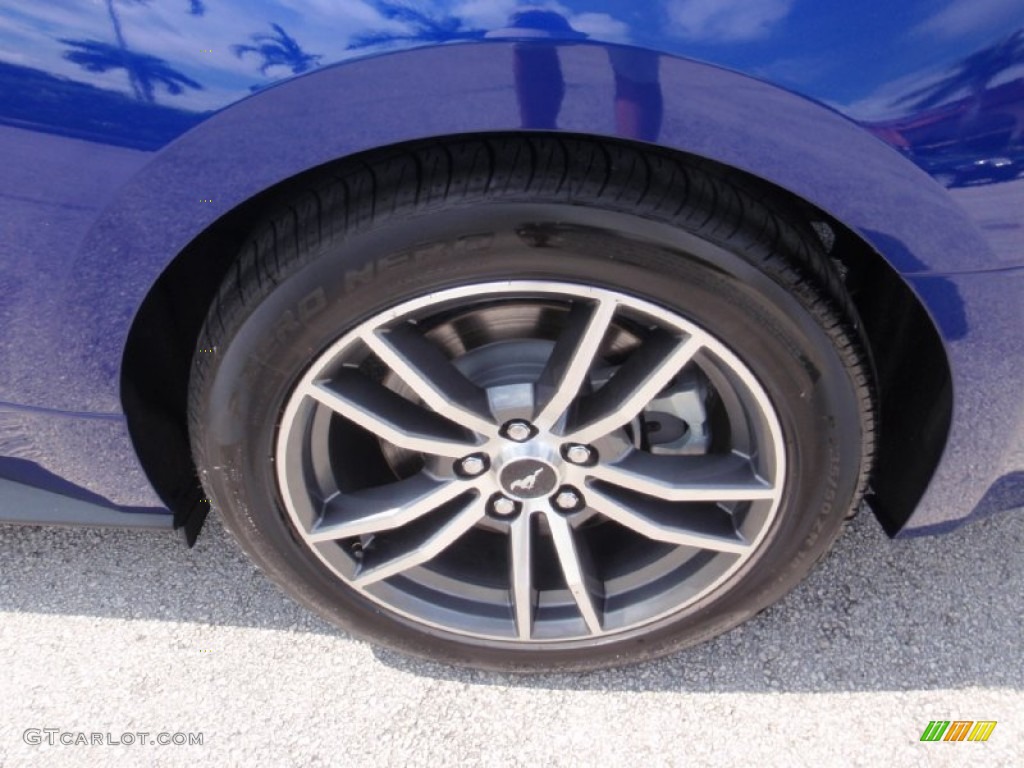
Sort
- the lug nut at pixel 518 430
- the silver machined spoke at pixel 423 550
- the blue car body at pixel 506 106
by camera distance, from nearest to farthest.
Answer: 1. the blue car body at pixel 506 106
2. the lug nut at pixel 518 430
3. the silver machined spoke at pixel 423 550

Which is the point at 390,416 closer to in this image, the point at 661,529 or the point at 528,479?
the point at 528,479

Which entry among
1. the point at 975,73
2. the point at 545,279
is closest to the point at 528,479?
the point at 545,279

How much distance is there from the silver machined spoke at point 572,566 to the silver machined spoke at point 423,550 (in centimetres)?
15

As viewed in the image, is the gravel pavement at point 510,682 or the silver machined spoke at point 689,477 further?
the gravel pavement at point 510,682

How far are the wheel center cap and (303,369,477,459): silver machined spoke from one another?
86mm

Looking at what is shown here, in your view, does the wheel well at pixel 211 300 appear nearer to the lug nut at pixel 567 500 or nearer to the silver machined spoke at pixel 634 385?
the silver machined spoke at pixel 634 385

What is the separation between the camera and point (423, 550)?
5.95ft

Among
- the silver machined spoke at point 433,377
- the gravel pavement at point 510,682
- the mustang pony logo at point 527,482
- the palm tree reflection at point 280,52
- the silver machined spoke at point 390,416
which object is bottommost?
the gravel pavement at point 510,682

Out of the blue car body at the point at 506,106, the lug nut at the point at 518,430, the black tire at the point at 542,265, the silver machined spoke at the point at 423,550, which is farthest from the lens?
the silver machined spoke at the point at 423,550

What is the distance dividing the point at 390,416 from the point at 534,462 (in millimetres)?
284

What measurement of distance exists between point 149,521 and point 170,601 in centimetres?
34

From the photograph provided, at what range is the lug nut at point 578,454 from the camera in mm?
1717

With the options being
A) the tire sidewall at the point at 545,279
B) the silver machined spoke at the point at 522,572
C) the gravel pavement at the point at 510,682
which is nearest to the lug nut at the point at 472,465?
the silver machined spoke at the point at 522,572

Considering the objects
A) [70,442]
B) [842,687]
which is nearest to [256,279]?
[70,442]
